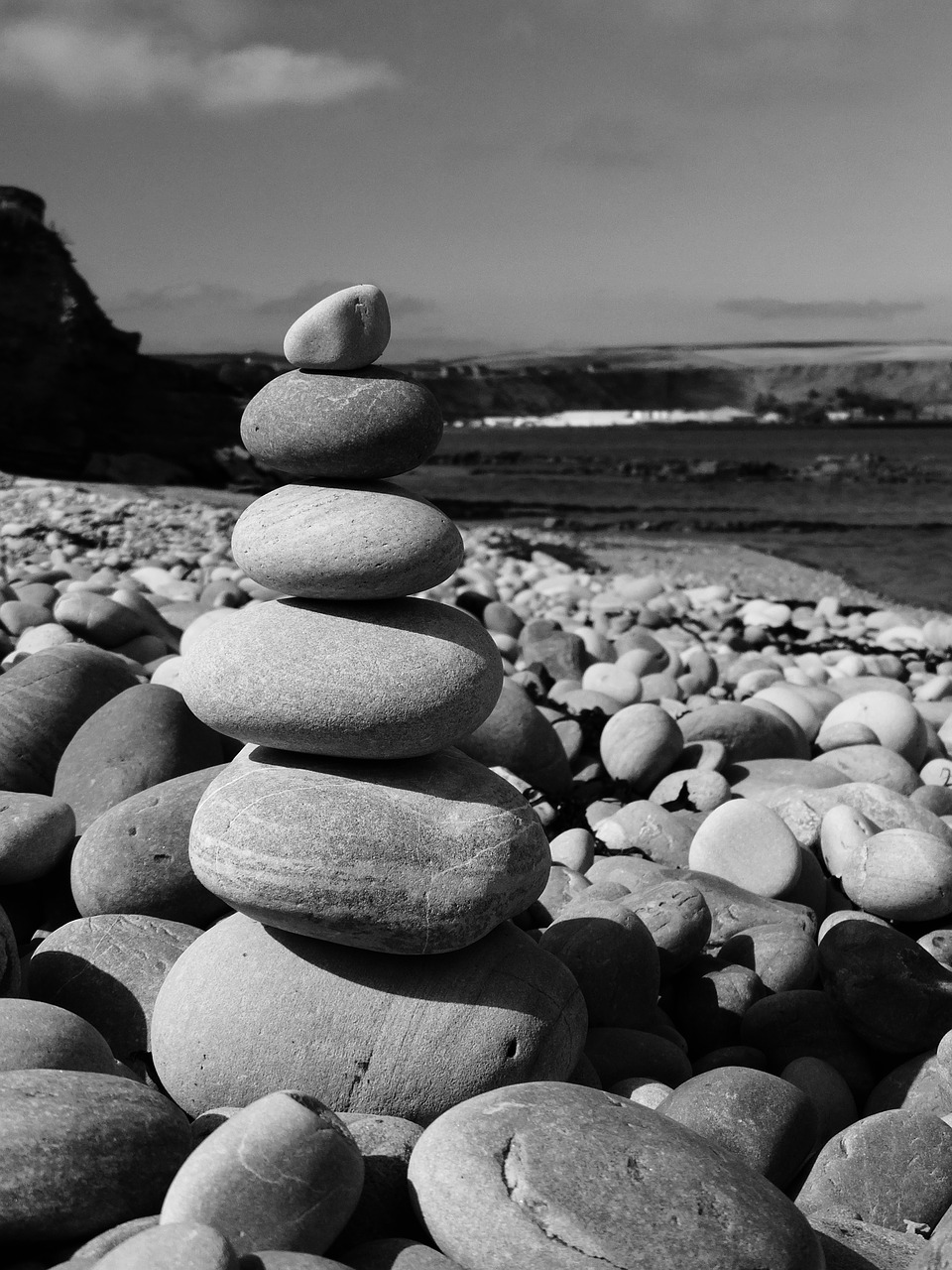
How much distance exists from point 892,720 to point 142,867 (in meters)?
4.79

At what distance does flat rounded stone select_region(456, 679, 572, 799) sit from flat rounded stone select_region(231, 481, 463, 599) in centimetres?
282

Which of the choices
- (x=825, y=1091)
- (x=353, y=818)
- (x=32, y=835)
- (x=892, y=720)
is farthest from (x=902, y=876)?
(x=32, y=835)

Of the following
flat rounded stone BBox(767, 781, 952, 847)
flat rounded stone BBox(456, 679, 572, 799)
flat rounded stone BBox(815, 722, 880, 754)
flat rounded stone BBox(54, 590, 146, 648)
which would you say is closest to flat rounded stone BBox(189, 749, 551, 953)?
flat rounded stone BBox(767, 781, 952, 847)

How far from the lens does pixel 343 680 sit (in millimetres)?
3311

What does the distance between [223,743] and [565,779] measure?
203cm

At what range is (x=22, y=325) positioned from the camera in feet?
102

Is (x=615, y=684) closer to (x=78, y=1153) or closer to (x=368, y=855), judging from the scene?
(x=368, y=855)

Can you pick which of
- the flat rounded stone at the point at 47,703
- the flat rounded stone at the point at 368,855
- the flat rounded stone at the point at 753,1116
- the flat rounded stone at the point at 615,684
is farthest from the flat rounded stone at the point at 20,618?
the flat rounded stone at the point at 753,1116

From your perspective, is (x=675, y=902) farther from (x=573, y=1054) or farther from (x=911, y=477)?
(x=911, y=477)

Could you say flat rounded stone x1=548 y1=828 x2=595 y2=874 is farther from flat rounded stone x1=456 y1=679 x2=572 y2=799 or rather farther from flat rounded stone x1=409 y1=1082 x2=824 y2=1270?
flat rounded stone x1=409 y1=1082 x2=824 y2=1270

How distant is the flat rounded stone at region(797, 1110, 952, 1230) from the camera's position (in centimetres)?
304

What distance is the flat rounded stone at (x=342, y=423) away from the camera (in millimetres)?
3461

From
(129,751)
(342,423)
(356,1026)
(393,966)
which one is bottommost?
(356,1026)

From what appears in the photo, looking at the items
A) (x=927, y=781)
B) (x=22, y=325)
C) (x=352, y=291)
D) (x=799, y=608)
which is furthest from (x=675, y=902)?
(x=22, y=325)
